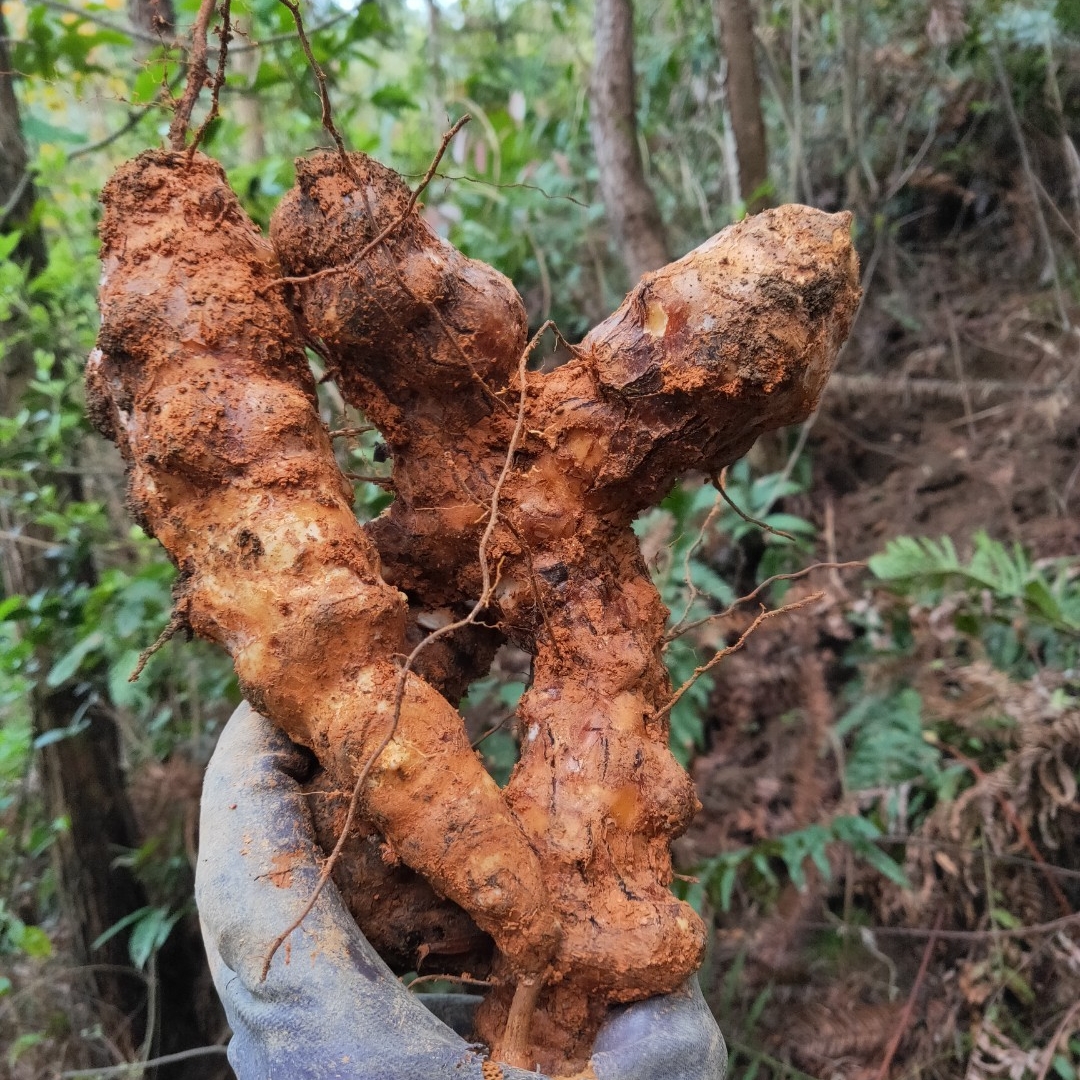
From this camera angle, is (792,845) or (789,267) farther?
(792,845)

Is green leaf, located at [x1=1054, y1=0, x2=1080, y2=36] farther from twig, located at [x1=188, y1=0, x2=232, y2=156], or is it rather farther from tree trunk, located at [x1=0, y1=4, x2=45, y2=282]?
tree trunk, located at [x1=0, y1=4, x2=45, y2=282]

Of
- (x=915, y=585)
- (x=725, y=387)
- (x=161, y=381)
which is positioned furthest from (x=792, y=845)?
(x=161, y=381)

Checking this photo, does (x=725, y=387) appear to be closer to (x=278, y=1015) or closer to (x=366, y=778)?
(x=366, y=778)

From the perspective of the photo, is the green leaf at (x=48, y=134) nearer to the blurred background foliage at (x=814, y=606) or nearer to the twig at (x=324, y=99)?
the blurred background foliage at (x=814, y=606)

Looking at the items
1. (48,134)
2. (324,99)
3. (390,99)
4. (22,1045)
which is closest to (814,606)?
(390,99)

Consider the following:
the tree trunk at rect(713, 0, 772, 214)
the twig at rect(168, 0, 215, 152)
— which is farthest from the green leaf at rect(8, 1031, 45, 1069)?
the tree trunk at rect(713, 0, 772, 214)

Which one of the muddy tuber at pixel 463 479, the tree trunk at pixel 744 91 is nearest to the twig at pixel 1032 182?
the tree trunk at pixel 744 91

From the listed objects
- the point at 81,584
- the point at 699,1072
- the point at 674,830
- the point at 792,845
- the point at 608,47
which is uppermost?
the point at 608,47
